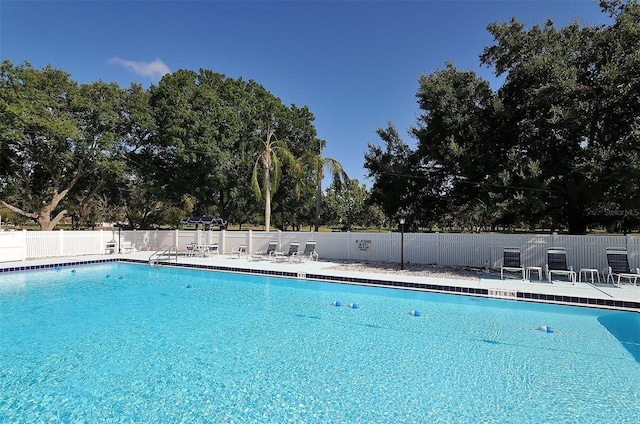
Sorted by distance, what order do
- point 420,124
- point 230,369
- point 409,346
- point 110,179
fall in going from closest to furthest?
1. point 230,369
2. point 409,346
3. point 420,124
4. point 110,179

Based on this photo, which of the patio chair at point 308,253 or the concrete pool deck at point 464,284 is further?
the patio chair at point 308,253

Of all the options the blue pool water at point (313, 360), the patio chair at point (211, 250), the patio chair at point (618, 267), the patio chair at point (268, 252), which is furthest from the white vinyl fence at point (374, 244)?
the blue pool water at point (313, 360)

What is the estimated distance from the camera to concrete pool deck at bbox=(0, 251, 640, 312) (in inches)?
327

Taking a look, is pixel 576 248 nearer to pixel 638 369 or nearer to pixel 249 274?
pixel 638 369

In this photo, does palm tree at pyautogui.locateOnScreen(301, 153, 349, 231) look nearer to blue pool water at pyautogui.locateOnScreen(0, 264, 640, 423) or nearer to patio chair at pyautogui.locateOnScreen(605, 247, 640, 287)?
blue pool water at pyautogui.locateOnScreen(0, 264, 640, 423)

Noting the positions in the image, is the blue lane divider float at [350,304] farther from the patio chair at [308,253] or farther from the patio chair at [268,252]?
the patio chair at [268,252]

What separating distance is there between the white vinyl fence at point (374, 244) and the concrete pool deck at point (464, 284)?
4.41 ft

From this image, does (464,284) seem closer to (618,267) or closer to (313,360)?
(618,267)

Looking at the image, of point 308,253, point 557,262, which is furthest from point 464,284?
point 308,253

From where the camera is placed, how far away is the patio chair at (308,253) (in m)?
15.2

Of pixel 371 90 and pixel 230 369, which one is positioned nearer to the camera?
pixel 230 369

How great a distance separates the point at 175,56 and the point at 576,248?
2189 centimetres

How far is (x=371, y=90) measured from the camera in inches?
805

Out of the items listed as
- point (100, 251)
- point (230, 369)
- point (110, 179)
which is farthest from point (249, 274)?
point (110, 179)
